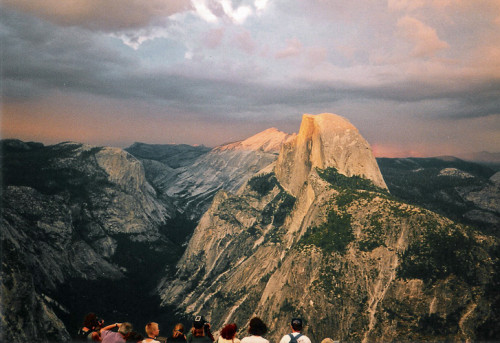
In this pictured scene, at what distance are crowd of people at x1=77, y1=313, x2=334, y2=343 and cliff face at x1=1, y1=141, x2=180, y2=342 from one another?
46.6m

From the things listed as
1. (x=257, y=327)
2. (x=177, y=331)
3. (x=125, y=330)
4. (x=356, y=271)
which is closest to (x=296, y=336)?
(x=257, y=327)

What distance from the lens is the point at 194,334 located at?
12.1 meters

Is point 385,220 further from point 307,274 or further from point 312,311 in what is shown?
point 312,311

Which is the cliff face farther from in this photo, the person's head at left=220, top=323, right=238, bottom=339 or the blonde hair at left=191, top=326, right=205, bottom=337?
the person's head at left=220, top=323, right=238, bottom=339

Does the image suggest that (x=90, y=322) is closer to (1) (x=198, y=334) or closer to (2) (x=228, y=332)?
(1) (x=198, y=334)

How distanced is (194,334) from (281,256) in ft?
314

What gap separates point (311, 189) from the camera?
100m

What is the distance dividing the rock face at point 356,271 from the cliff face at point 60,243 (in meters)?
49.5

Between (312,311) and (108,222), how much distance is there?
160 meters

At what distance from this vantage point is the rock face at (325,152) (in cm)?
10581

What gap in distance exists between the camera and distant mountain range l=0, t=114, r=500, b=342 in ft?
195

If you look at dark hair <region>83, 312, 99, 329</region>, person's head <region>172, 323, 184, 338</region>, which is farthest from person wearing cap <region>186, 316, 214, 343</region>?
dark hair <region>83, 312, 99, 329</region>

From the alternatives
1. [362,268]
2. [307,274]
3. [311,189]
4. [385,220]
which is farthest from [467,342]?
[311,189]

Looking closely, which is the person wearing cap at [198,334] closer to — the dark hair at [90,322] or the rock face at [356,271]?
the dark hair at [90,322]
